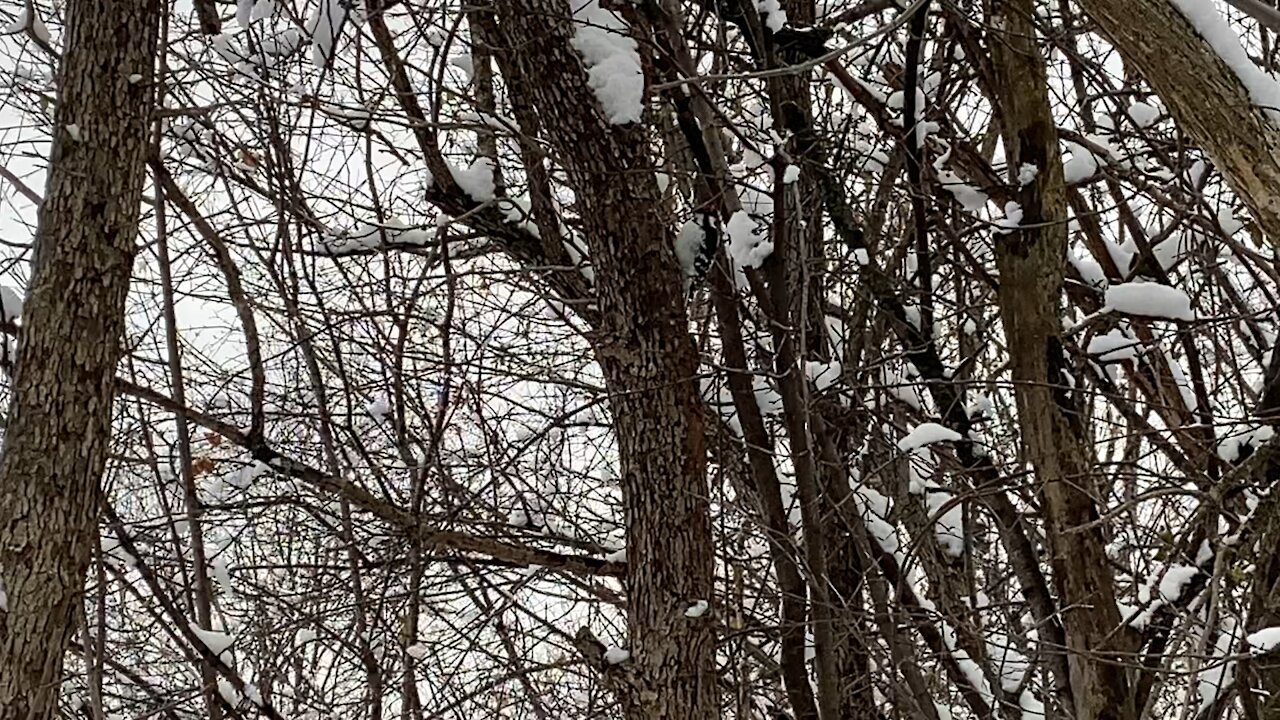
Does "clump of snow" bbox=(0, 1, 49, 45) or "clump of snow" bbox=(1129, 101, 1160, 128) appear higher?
"clump of snow" bbox=(0, 1, 49, 45)

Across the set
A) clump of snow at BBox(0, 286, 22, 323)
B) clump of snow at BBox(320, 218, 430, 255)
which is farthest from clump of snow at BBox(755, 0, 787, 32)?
clump of snow at BBox(0, 286, 22, 323)

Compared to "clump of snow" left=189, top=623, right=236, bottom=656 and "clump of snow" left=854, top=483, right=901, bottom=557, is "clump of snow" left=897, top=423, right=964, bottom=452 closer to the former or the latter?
"clump of snow" left=854, top=483, right=901, bottom=557

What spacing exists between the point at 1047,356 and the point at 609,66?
181 cm

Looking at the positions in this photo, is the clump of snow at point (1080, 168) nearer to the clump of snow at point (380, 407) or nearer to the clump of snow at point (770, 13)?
the clump of snow at point (770, 13)

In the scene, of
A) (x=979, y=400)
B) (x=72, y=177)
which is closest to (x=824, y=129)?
(x=979, y=400)

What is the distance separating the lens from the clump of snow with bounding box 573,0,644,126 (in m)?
3.35

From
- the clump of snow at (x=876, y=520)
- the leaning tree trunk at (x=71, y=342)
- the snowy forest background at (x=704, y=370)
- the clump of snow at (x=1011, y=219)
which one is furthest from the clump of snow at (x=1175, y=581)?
the leaning tree trunk at (x=71, y=342)

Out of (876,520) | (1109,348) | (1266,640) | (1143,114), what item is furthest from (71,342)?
(1143,114)

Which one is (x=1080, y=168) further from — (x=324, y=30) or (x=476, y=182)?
(x=324, y=30)

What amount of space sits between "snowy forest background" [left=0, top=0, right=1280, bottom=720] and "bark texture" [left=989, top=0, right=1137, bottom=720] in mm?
17

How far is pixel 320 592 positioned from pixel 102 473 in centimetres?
117

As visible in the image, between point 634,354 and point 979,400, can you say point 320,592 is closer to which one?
point 634,354

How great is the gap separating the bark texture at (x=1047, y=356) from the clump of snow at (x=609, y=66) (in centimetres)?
124

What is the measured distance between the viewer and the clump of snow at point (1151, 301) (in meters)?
3.24
